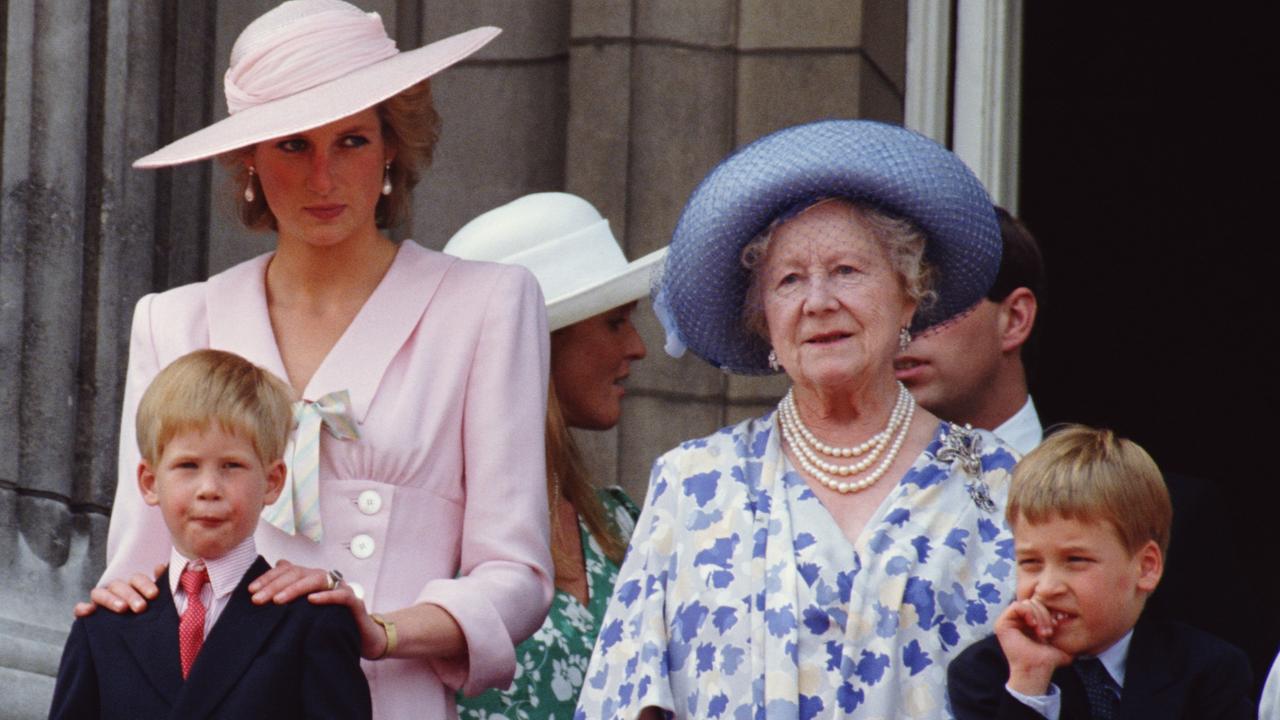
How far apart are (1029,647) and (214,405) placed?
4.17 ft

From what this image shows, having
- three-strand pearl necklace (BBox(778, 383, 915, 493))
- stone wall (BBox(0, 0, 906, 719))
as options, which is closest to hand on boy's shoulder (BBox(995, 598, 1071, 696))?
three-strand pearl necklace (BBox(778, 383, 915, 493))

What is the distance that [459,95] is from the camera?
6.51 m

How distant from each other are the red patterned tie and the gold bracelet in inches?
10.1

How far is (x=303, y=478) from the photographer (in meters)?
4.27

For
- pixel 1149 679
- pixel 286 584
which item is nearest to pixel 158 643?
pixel 286 584

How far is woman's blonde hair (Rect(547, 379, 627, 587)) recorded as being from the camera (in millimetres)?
5211

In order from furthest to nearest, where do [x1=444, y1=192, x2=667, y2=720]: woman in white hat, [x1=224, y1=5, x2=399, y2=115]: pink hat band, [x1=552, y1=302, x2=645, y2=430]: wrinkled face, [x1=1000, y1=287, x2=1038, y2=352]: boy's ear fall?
[x1=552, y1=302, x2=645, y2=430]: wrinkled face < [x1=1000, y1=287, x2=1038, y2=352]: boy's ear < [x1=444, y1=192, x2=667, y2=720]: woman in white hat < [x1=224, y1=5, x2=399, y2=115]: pink hat band

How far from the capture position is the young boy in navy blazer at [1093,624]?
3789 millimetres

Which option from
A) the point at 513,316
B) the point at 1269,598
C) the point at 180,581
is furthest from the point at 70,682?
the point at 1269,598

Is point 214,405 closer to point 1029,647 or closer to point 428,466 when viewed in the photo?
point 428,466

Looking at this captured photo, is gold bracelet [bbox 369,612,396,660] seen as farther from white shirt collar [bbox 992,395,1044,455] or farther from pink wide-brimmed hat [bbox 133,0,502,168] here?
white shirt collar [bbox 992,395,1044,455]

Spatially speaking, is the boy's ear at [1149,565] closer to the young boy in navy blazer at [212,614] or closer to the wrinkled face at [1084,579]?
the wrinkled face at [1084,579]

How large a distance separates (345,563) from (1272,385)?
4.22 meters

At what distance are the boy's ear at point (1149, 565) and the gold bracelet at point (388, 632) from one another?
113 cm
